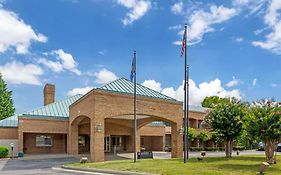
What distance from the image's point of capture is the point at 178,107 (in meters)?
30.7

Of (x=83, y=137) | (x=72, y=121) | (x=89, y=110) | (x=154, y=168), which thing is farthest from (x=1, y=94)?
(x=154, y=168)

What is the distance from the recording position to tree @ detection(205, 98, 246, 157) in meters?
26.1

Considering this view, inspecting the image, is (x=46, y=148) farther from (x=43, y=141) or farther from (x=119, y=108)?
(x=119, y=108)

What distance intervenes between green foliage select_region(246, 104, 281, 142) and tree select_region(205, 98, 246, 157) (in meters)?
5.32

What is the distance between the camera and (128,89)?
93.4ft

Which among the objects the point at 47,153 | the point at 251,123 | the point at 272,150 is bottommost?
the point at 47,153

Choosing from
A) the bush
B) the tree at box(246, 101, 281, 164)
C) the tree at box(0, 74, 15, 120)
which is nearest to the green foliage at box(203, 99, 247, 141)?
the tree at box(246, 101, 281, 164)

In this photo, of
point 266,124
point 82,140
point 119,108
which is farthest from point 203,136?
point 266,124

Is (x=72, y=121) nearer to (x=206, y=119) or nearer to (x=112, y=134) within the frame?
(x=112, y=134)

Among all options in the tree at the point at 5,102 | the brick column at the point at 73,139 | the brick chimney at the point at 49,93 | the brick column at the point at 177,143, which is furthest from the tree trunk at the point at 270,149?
the tree at the point at 5,102

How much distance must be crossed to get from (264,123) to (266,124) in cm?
12

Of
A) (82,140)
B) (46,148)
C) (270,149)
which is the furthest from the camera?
(82,140)

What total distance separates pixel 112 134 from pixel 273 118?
23909 mm

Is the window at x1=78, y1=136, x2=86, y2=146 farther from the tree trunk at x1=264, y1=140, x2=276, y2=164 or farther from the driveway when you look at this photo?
the tree trunk at x1=264, y1=140, x2=276, y2=164
